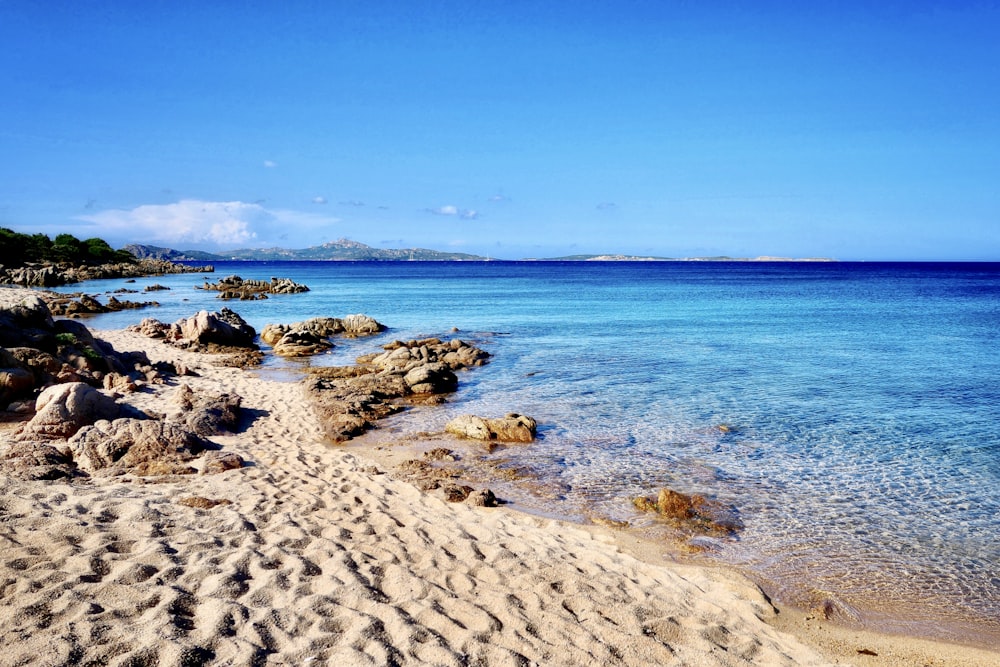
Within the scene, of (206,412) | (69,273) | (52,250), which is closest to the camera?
(206,412)

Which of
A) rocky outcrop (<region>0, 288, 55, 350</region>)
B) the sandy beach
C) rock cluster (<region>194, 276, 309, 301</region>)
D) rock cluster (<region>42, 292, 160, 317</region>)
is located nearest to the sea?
the sandy beach

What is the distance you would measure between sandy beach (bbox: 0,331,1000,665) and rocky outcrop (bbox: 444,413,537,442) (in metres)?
4.33

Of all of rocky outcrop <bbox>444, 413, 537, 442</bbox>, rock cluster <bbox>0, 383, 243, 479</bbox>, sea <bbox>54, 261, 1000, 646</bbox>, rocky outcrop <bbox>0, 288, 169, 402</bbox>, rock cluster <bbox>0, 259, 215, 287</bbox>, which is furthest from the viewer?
rock cluster <bbox>0, 259, 215, 287</bbox>

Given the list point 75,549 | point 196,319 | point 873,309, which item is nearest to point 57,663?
point 75,549

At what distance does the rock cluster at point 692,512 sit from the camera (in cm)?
931

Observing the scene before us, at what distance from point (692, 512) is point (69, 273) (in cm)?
8836

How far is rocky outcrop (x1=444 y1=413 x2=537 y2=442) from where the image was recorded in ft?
45.1

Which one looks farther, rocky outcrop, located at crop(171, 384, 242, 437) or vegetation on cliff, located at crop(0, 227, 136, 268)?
vegetation on cliff, located at crop(0, 227, 136, 268)

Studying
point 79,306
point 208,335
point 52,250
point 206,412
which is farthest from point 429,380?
point 52,250

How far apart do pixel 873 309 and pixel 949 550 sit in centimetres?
4614

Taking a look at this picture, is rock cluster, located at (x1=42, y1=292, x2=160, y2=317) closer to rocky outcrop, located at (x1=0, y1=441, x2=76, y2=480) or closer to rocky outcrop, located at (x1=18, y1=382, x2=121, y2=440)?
rocky outcrop, located at (x1=18, y1=382, x2=121, y2=440)

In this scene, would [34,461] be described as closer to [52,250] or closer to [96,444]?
[96,444]

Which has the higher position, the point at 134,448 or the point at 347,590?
the point at 134,448

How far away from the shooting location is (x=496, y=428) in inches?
548
